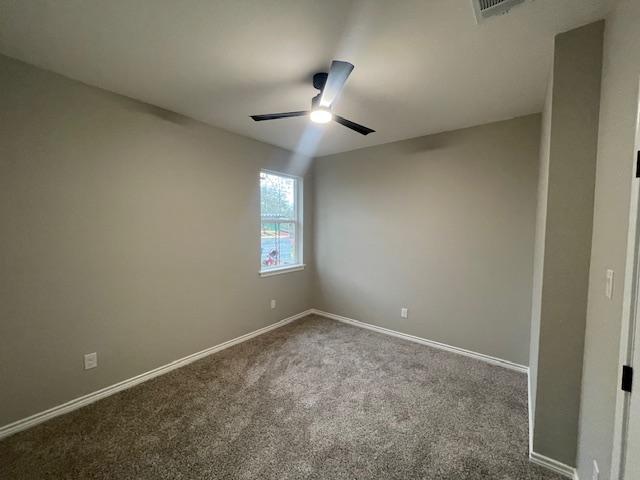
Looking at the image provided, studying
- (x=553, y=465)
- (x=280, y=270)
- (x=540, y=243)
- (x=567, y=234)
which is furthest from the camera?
(x=280, y=270)

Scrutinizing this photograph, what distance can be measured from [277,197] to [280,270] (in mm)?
1022

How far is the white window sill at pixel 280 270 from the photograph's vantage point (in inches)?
138

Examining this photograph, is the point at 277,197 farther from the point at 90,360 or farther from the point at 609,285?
the point at 609,285

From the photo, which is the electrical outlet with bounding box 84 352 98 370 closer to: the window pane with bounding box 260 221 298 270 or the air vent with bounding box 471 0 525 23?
the window pane with bounding box 260 221 298 270

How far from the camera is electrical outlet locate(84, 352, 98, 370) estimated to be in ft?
6.88

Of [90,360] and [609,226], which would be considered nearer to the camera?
[609,226]

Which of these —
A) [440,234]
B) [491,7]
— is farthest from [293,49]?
[440,234]

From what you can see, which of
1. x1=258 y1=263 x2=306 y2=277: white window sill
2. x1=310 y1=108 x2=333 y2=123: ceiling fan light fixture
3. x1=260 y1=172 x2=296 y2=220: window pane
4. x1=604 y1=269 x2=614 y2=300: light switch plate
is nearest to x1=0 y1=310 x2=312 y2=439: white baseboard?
x1=258 y1=263 x2=306 y2=277: white window sill

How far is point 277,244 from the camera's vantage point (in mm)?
3801

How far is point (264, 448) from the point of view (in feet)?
5.50

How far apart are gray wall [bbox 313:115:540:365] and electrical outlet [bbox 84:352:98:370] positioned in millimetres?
2738

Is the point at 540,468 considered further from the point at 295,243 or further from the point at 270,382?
the point at 295,243

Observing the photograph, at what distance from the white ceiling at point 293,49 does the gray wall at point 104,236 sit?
30 centimetres

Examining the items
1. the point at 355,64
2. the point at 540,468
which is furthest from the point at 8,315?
the point at 540,468
